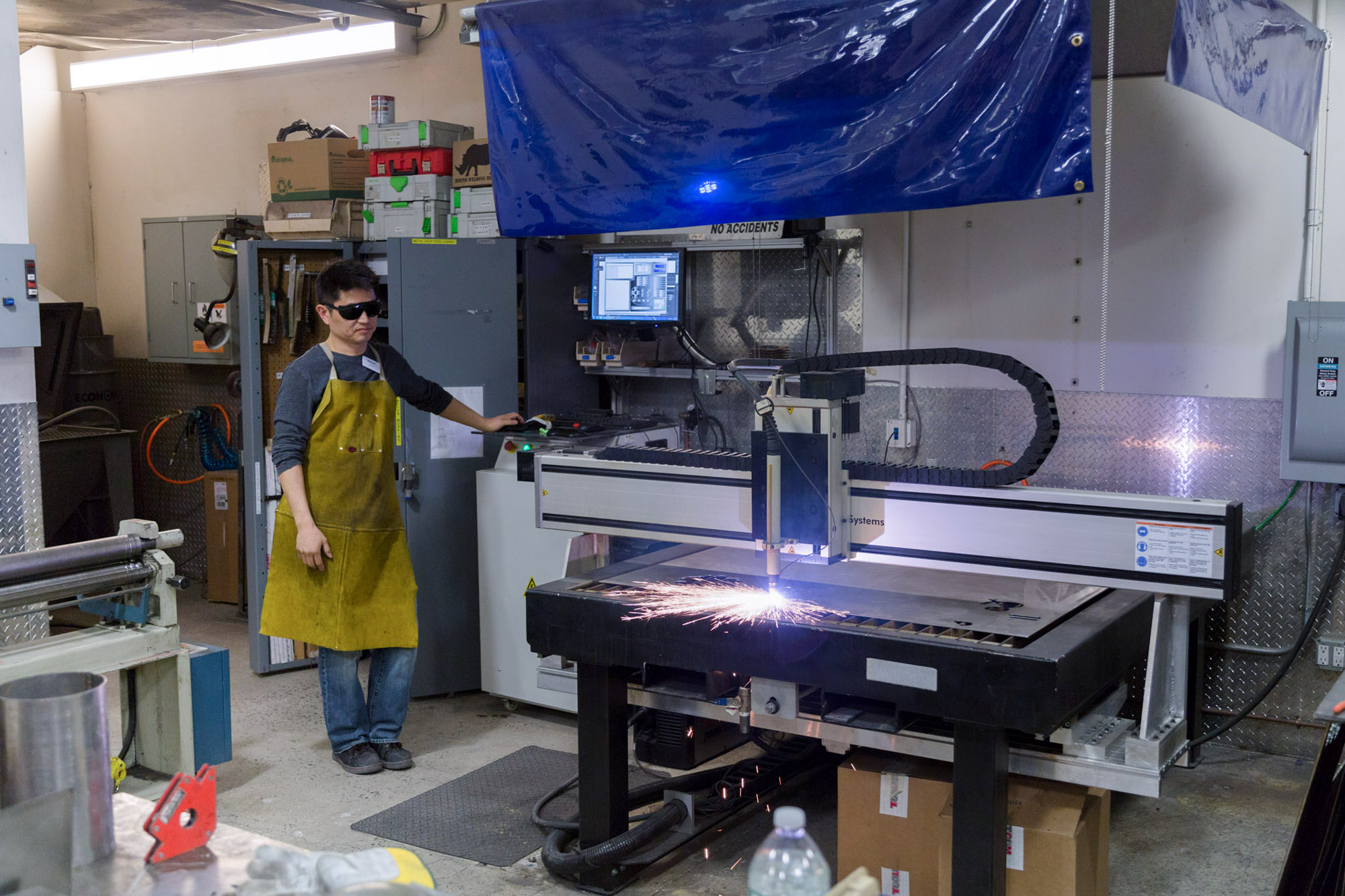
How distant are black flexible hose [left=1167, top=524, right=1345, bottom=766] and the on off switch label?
1.73ft

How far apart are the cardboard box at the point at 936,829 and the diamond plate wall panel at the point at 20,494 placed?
2.48 meters

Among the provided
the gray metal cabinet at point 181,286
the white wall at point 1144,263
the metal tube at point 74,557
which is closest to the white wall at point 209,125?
the gray metal cabinet at point 181,286

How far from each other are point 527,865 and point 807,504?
1.41 meters

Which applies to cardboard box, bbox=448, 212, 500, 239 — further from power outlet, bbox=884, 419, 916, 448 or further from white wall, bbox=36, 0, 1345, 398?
power outlet, bbox=884, 419, 916, 448

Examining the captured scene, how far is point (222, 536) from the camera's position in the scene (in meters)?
6.00

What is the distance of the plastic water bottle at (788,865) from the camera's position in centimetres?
141

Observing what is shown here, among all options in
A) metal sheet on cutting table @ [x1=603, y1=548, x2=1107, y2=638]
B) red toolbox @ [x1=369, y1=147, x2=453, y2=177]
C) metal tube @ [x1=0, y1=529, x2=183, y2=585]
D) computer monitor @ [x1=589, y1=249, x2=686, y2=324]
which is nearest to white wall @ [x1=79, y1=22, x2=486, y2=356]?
red toolbox @ [x1=369, y1=147, x2=453, y2=177]

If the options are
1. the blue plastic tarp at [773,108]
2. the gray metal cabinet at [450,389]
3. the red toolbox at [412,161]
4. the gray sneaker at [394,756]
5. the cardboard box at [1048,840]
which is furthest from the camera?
the red toolbox at [412,161]

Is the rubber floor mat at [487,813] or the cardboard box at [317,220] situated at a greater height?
the cardboard box at [317,220]

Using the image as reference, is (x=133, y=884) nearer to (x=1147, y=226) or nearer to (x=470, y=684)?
(x=470, y=684)

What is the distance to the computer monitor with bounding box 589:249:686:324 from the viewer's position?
4.68 metres

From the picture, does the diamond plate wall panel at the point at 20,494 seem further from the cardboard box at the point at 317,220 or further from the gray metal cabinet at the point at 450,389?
the cardboard box at the point at 317,220

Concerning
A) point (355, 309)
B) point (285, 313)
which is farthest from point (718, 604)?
point (285, 313)

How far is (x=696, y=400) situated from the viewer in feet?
16.0
